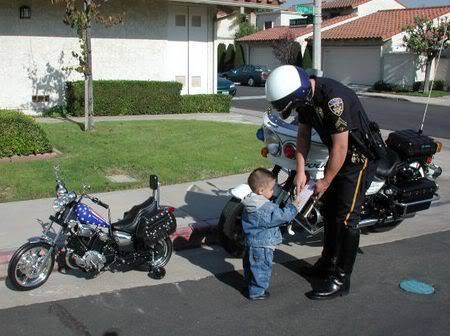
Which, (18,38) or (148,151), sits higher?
(18,38)

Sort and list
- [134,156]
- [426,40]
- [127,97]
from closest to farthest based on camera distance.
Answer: [134,156] → [127,97] → [426,40]

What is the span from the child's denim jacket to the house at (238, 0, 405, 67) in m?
36.6

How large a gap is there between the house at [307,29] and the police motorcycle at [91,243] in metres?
36.3

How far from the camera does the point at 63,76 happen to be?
1576 centimetres

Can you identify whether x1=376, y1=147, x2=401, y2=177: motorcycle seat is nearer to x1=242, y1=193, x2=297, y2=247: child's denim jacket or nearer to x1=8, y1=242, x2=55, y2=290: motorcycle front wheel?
x1=242, y1=193, x2=297, y2=247: child's denim jacket

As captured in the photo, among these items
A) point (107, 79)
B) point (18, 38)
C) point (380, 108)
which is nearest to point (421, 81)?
point (380, 108)

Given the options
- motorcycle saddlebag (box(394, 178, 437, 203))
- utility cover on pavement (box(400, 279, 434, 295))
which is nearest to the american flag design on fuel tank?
utility cover on pavement (box(400, 279, 434, 295))

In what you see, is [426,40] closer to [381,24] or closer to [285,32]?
[381,24]

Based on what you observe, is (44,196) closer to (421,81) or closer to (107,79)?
(107,79)

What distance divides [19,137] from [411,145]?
5767 mm

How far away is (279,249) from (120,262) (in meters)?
1.69

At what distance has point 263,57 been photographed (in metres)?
44.0

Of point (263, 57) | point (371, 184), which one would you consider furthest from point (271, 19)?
point (371, 184)

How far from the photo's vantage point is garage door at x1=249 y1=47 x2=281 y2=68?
141 feet
